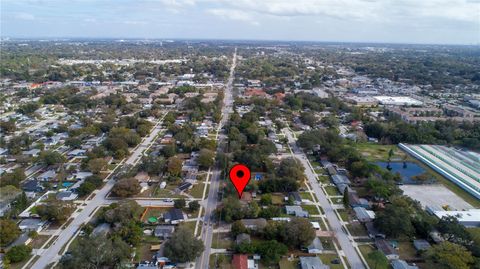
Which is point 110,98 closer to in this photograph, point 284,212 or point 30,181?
point 30,181

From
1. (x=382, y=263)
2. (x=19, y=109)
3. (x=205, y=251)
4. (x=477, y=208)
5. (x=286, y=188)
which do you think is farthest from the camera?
(x=19, y=109)

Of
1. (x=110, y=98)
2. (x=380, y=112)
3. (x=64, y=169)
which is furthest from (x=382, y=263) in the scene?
(x=110, y=98)

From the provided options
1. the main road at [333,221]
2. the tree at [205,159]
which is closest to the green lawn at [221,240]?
the main road at [333,221]

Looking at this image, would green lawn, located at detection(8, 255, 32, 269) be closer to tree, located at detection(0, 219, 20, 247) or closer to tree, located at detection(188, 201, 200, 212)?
tree, located at detection(0, 219, 20, 247)

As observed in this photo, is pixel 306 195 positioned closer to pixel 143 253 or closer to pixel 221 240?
pixel 221 240

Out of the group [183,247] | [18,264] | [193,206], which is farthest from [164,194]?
[18,264]

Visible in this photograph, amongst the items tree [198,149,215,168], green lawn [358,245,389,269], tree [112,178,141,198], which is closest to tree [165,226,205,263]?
tree [112,178,141,198]

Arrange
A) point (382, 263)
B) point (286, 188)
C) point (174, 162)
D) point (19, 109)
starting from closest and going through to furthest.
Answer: point (382, 263)
point (286, 188)
point (174, 162)
point (19, 109)
